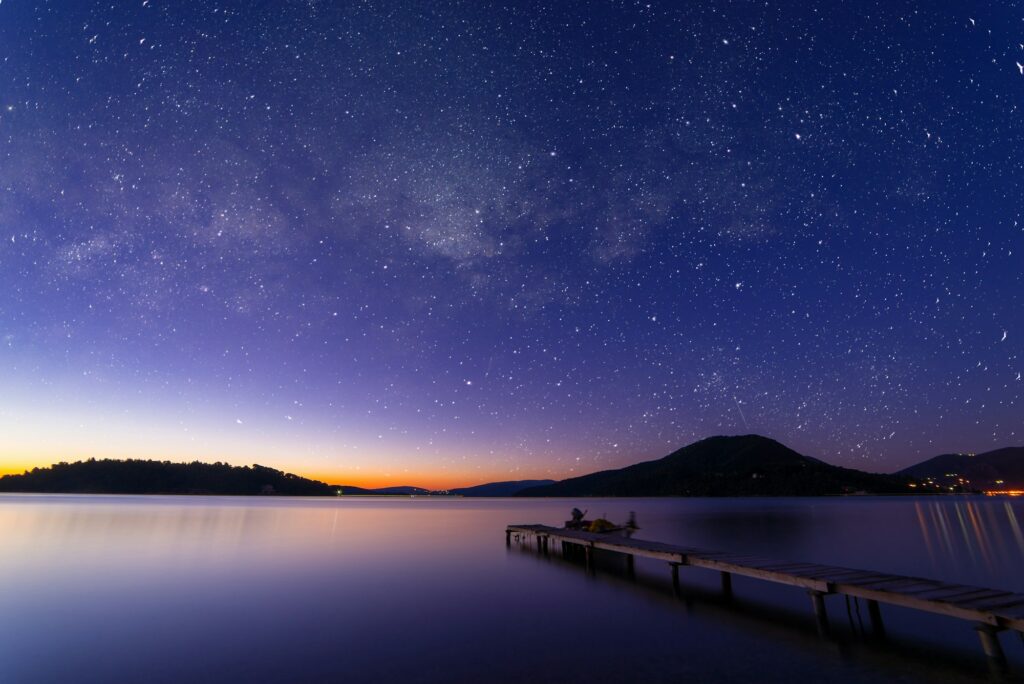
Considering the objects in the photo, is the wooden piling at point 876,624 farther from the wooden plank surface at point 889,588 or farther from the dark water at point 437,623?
the wooden plank surface at point 889,588

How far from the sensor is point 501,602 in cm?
2166

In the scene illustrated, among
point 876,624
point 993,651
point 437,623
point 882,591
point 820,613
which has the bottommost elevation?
point 437,623

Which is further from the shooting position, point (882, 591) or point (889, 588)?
point (889, 588)

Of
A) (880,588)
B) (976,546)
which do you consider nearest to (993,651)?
(880,588)

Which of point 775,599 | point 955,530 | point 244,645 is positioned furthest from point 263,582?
point 955,530

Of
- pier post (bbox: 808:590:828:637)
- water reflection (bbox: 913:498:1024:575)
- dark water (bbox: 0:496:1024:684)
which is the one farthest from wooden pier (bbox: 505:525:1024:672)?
water reflection (bbox: 913:498:1024:575)

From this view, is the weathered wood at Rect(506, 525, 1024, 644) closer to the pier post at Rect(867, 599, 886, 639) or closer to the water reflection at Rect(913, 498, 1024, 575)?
the pier post at Rect(867, 599, 886, 639)

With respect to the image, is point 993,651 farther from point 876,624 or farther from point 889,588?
point 876,624

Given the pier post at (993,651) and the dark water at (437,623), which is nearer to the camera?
the pier post at (993,651)

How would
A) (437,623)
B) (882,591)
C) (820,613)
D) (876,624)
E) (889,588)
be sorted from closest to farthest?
(882,591) → (889,588) → (820,613) → (876,624) → (437,623)

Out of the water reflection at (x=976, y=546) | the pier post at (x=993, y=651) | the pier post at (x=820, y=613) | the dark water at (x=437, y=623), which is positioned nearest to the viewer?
the pier post at (x=993, y=651)

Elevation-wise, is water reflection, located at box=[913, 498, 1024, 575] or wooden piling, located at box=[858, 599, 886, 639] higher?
water reflection, located at box=[913, 498, 1024, 575]

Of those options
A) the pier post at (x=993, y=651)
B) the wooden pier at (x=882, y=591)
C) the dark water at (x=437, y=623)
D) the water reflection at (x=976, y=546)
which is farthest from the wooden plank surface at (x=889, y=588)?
the water reflection at (x=976, y=546)

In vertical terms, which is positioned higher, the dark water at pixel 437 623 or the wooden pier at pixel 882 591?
the wooden pier at pixel 882 591
